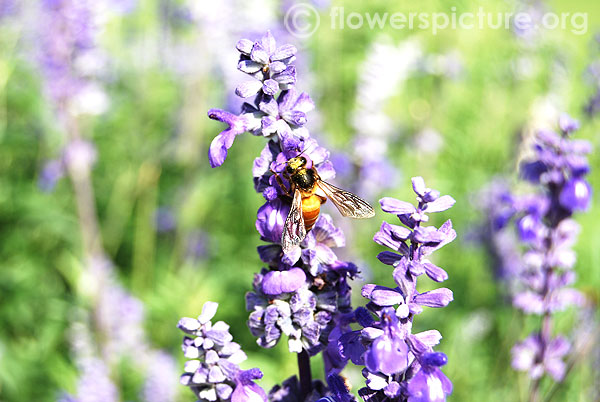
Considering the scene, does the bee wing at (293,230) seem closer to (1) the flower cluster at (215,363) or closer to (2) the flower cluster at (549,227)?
(1) the flower cluster at (215,363)

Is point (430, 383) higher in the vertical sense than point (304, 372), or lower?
higher

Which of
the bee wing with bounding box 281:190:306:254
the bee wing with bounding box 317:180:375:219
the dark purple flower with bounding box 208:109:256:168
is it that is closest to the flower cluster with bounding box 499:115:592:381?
the bee wing with bounding box 317:180:375:219

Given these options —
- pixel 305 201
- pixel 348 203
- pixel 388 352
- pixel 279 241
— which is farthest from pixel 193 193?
pixel 388 352

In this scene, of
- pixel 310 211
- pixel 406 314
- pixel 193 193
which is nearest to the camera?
pixel 406 314

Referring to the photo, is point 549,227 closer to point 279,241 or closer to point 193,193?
point 279,241

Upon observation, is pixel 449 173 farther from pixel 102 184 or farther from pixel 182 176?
pixel 102 184

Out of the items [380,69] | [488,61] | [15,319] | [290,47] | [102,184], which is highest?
[290,47]

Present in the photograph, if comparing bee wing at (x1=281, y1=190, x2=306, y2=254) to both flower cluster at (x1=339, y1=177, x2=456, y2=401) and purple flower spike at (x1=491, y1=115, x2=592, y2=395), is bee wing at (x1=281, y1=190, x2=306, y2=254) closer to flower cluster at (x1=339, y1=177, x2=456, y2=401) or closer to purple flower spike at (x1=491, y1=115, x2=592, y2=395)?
flower cluster at (x1=339, y1=177, x2=456, y2=401)

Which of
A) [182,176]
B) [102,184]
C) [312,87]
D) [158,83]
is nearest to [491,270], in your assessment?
[312,87]
